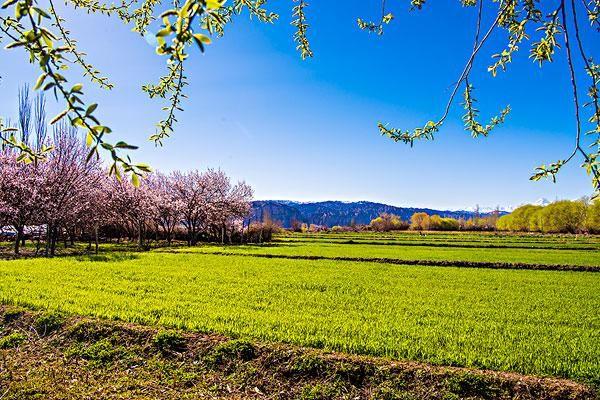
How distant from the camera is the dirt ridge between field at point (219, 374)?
630cm

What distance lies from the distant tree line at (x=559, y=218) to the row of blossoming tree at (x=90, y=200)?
89710 mm

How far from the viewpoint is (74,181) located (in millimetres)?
28578

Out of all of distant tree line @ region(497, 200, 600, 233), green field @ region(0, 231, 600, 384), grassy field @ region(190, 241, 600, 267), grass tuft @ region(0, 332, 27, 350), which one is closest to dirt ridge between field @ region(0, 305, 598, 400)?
grass tuft @ region(0, 332, 27, 350)

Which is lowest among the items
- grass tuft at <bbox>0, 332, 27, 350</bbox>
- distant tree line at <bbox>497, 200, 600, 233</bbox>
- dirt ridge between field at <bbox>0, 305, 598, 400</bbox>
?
dirt ridge between field at <bbox>0, 305, 598, 400</bbox>

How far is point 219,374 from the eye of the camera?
699cm

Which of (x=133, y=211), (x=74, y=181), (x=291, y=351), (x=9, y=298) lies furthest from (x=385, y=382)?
(x=133, y=211)

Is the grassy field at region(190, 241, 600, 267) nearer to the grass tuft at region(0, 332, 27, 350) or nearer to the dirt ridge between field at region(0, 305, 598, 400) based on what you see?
the dirt ridge between field at region(0, 305, 598, 400)

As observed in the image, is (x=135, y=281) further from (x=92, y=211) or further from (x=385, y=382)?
(x=92, y=211)

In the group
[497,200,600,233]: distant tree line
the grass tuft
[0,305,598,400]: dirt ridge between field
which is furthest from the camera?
[497,200,600,233]: distant tree line

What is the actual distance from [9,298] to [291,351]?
8.79 metres

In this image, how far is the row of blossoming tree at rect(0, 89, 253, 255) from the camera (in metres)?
26.2

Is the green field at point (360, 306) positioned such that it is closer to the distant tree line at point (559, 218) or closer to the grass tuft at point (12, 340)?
the grass tuft at point (12, 340)

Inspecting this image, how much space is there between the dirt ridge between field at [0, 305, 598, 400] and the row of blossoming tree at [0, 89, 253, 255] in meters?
3.75

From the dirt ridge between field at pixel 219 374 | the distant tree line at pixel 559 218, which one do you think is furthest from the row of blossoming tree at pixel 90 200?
the distant tree line at pixel 559 218
